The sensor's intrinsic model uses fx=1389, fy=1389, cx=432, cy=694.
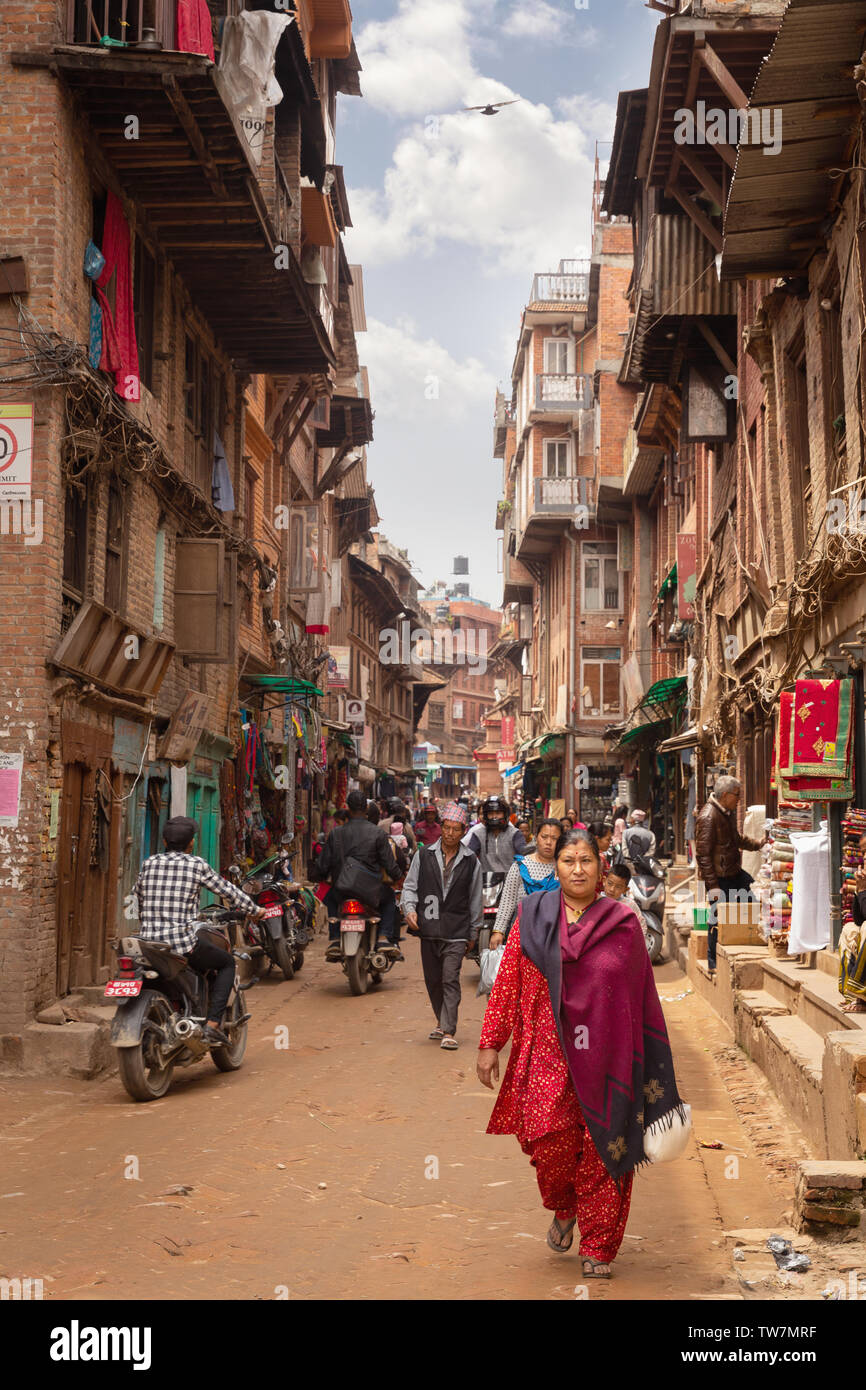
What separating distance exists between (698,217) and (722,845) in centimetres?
992

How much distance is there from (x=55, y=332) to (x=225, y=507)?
7.85 metres

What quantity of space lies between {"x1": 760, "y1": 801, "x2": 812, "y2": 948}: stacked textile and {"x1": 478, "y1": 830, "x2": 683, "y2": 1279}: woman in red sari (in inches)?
202

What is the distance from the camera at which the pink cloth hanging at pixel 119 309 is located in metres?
12.2

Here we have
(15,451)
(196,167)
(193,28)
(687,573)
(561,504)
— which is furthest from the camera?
(561,504)

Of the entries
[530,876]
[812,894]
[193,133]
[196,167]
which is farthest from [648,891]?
[193,133]

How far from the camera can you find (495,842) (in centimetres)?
1305

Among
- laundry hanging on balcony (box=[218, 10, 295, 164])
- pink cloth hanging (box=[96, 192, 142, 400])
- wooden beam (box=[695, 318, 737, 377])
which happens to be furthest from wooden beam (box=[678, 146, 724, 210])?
pink cloth hanging (box=[96, 192, 142, 400])

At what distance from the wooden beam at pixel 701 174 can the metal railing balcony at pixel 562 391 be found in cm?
2565

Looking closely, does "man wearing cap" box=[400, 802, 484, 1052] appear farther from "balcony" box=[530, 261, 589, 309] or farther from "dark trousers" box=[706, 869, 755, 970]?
"balcony" box=[530, 261, 589, 309]

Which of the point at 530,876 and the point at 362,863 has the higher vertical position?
the point at 530,876

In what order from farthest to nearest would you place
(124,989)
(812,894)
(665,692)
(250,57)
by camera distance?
(665,692)
(250,57)
(812,894)
(124,989)

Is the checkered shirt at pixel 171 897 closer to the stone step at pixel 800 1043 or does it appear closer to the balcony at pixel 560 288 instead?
the stone step at pixel 800 1043

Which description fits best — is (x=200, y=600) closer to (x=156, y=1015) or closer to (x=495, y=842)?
(x=495, y=842)

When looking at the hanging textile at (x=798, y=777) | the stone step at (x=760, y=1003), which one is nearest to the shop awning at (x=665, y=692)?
the hanging textile at (x=798, y=777)
